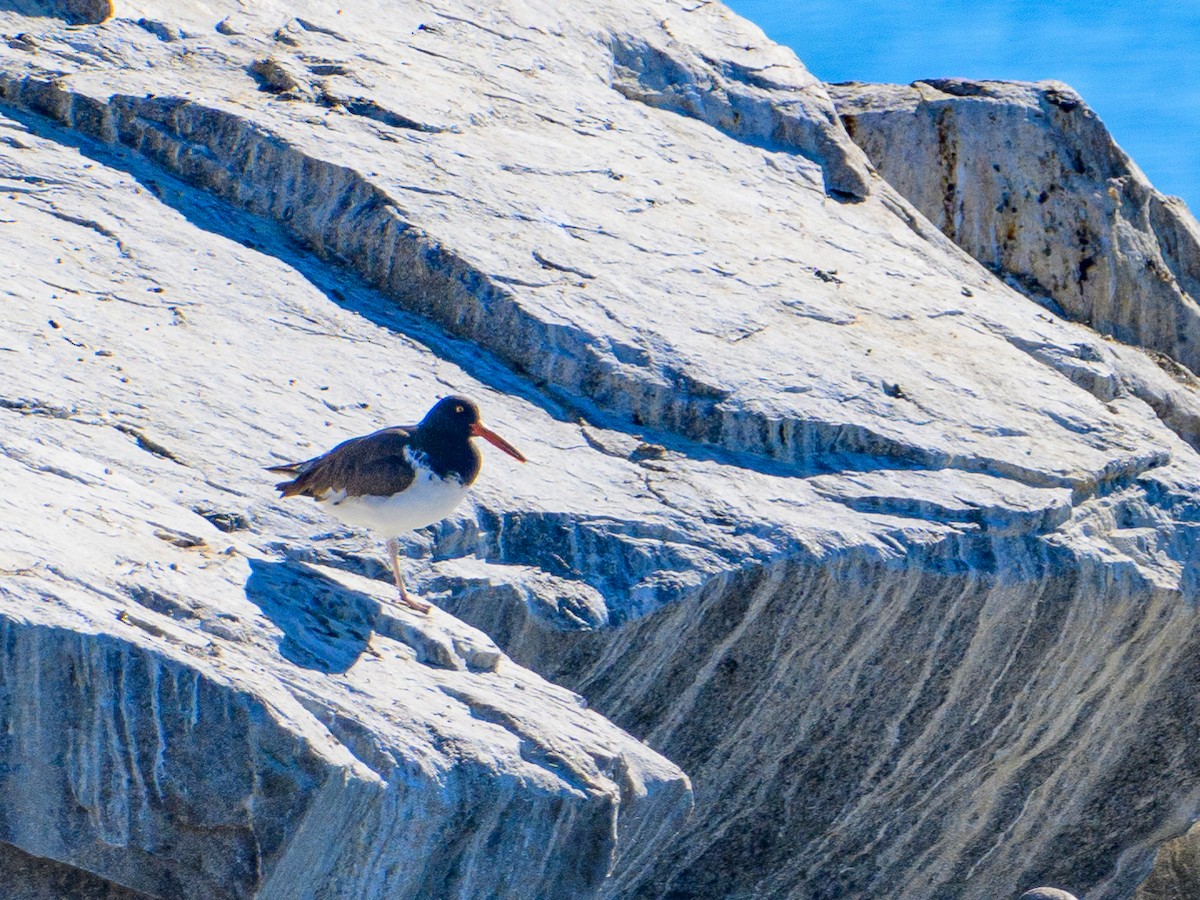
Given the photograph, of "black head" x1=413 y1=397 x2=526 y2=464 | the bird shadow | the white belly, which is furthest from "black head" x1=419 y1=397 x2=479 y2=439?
the bird shadow

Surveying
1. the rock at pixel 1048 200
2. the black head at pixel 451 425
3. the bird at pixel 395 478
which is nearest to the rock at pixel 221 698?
the bird at pixel 395 478

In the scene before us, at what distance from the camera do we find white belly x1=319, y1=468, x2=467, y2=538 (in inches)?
293

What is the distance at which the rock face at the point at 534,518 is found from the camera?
19.5ft

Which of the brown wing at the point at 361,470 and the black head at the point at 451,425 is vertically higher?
the black head at the point at 451,425

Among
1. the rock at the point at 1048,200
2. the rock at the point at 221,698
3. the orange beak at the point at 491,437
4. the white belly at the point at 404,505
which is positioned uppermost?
the rock at the point at 1048,200

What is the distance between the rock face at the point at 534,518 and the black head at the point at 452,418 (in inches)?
31.7

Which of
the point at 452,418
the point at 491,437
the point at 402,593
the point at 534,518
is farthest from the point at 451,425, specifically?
the point at 534,518

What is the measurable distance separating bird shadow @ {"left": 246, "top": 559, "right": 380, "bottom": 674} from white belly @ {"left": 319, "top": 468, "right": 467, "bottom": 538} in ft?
1.13

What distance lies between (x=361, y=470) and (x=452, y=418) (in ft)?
1.98

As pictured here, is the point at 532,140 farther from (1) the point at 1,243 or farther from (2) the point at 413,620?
(2) the point at 413,620

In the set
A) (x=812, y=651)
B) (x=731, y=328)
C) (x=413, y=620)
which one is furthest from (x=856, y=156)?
(x=413, y=620)

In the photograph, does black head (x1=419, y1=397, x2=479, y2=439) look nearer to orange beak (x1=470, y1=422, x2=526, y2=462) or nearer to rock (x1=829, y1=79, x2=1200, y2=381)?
orange beak (x1=470, y1=422, x2=526, y2=462)

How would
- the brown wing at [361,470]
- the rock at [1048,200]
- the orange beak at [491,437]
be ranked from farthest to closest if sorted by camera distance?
the rock at [1048,200]
the orange beak at [491,437]
the brown wing at [361,470]

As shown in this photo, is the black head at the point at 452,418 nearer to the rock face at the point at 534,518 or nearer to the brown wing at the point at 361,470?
the brown wing at the point at 361,470
